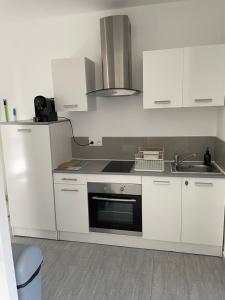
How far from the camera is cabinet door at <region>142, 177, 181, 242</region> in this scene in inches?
94.0

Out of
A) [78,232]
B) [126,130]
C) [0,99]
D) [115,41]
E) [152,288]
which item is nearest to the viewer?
[152,288]

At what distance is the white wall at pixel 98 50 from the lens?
2.65 metres

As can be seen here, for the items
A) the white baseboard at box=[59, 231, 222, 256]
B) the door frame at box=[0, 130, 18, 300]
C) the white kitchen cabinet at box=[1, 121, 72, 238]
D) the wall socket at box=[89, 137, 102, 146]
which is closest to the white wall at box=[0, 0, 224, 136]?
the wall socket at box=[89, 137, 102, 146]

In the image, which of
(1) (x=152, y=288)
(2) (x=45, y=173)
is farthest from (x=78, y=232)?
(1) (x=152, y=288)

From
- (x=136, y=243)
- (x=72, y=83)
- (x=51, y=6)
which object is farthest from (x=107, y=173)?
(x=51, y=6)

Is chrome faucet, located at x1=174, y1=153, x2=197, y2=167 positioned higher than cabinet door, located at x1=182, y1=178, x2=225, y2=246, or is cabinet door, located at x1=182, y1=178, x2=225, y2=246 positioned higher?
chrome faucet, located at x1=174, y1=153, x2=197, y2=167

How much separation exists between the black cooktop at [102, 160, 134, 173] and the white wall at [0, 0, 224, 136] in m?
0.36

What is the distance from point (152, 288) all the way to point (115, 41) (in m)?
2.44

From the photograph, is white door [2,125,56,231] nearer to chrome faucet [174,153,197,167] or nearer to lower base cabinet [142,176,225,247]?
lower base cabinet [142,176,225,247]

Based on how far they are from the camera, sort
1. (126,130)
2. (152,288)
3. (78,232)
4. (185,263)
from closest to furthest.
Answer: (152,288)
(185,263)
(78,232)
(126,130)

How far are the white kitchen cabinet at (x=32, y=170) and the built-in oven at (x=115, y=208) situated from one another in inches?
19.6

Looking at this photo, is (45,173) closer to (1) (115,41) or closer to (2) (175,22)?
(1) (115,41)

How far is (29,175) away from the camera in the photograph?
273 centimetres

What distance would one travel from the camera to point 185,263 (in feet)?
7.71
